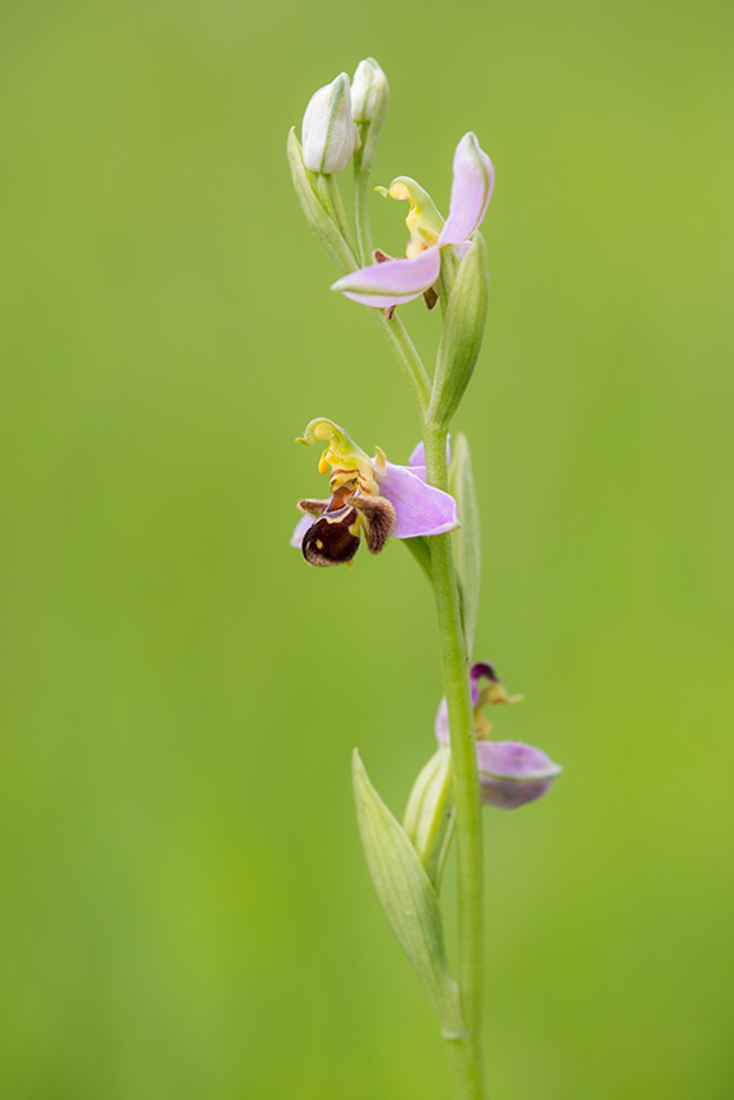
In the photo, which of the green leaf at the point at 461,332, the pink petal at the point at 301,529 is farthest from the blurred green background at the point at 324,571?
the green leaf at the point at 461,332

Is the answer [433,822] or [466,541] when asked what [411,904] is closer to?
[433,822]

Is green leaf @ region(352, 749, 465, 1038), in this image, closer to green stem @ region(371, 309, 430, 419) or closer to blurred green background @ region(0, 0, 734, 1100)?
green stem @ region(371, 309, 430, 419)

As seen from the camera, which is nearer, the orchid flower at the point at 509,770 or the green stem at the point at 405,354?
the green stem at the point at 405,354

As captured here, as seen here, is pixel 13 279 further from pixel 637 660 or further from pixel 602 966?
pixel 602 966

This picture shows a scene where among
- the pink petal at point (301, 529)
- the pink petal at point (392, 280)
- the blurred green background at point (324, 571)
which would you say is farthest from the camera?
the blurred green background at point (324, 571)

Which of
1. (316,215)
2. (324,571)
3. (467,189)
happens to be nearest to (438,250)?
(467,189)

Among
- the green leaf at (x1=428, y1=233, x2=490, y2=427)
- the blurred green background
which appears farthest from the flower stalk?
the blurred green background

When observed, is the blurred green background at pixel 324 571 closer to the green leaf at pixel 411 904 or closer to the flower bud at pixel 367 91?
the green leaf at pixel 411 904

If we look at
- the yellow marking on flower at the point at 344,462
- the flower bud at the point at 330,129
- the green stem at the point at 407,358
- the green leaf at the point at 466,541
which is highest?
the flower bud at the point at 330,129
